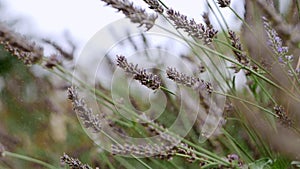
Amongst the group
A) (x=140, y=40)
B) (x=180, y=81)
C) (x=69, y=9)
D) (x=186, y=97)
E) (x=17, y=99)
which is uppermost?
(x=69, y=9)

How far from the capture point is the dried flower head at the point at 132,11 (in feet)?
1.60

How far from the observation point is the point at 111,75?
3.05ft

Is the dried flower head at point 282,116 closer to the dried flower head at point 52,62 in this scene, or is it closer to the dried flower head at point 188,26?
the dried flower head at point 188,26

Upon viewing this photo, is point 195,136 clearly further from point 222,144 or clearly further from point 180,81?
point 180,81

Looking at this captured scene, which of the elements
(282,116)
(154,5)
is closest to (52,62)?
(154,5)

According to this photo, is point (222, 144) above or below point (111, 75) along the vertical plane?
below

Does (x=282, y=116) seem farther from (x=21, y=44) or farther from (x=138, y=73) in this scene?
(x=21, y=44)

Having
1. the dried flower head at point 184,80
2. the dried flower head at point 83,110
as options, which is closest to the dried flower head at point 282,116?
the dried flower head at point 184,80

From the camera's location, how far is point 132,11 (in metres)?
0.49

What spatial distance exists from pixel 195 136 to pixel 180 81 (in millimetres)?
428

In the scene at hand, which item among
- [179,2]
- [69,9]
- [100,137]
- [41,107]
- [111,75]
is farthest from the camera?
[69,9]

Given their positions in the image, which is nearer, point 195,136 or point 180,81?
point 180,81

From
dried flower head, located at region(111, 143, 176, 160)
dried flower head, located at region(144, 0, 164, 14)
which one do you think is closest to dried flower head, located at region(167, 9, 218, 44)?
dried flower head, located at region(144, 0, 164, 14)

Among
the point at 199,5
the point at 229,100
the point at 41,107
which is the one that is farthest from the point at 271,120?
the point at 41,107
